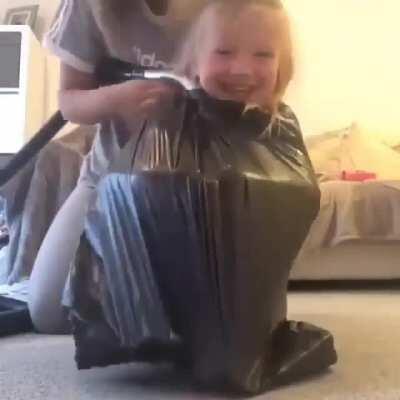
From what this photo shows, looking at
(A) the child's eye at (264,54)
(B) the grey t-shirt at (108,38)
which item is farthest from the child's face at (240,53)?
(B) the grey t-shirt at (108,38)

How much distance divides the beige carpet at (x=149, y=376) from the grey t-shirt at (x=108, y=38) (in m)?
0.31

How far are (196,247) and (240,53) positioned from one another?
26 cm

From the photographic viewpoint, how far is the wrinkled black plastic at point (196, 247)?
0.87m

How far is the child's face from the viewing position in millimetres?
955

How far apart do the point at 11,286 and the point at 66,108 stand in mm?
901

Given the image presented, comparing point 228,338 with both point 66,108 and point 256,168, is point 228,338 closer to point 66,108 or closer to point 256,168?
point 256,168

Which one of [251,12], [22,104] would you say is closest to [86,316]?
[251,12]

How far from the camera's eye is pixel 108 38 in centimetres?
119

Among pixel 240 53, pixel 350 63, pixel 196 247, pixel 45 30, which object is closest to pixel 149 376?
pixel 196 247

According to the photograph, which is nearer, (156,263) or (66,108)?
(156,263)

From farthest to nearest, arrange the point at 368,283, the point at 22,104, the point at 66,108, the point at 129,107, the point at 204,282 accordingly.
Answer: the point at 22,104 → the point at 368,283 → the point at 66,108 → the point at 129,107 → the point at 204,282

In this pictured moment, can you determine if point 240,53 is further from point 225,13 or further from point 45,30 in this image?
point 45,30

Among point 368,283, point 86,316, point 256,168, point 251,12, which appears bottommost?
point 368,283

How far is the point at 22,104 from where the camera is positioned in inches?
140
